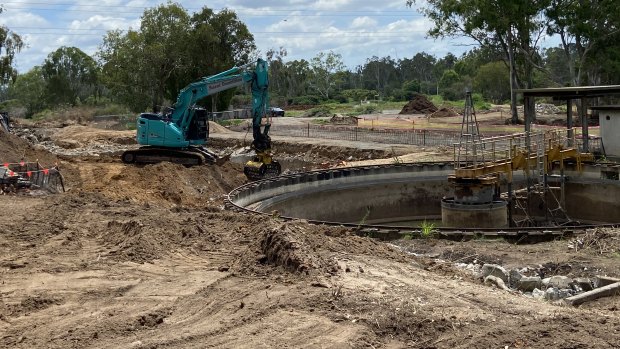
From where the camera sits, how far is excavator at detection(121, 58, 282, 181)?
88.9 feet

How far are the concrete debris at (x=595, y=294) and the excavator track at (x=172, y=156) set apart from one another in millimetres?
20361

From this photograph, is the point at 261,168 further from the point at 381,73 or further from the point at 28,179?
the point at 381,73

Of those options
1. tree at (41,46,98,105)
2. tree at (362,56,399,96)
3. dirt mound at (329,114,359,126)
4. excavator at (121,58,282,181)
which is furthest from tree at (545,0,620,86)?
tree at (362,56,399,96)

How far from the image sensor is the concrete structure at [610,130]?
27.6m

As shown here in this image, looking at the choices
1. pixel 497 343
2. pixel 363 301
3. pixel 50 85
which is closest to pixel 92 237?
pixel 363 301

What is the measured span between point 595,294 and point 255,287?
4657 mm

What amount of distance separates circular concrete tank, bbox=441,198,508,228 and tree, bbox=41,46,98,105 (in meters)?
91.4

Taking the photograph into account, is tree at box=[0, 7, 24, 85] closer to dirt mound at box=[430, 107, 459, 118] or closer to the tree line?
the tree line

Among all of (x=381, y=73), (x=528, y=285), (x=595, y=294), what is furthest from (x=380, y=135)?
(x=381, y=73)

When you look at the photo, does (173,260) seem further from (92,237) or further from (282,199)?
(282,199)

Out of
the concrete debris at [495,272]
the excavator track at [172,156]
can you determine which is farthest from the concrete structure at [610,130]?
the concrete debris at [495,272]

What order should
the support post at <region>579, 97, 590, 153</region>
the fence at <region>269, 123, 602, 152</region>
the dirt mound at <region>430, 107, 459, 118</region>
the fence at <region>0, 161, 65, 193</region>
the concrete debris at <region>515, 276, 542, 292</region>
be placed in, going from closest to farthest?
1. the concrete debris at <region>515, 276, 542, 292</region>
2. the fence at <region>0, 161, 65, 193</region>
3. the support post at <region>579, 97, 590, 153</region>
4. the fence at <region>269, 123, 602, 152</region>
5. the dirt mound at <region>430, 107, 459, 118</region>

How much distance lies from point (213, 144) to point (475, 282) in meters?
36.2

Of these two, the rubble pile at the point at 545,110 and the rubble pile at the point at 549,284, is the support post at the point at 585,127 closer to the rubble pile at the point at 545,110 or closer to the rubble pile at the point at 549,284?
the rubble pile at the point at 549,284
